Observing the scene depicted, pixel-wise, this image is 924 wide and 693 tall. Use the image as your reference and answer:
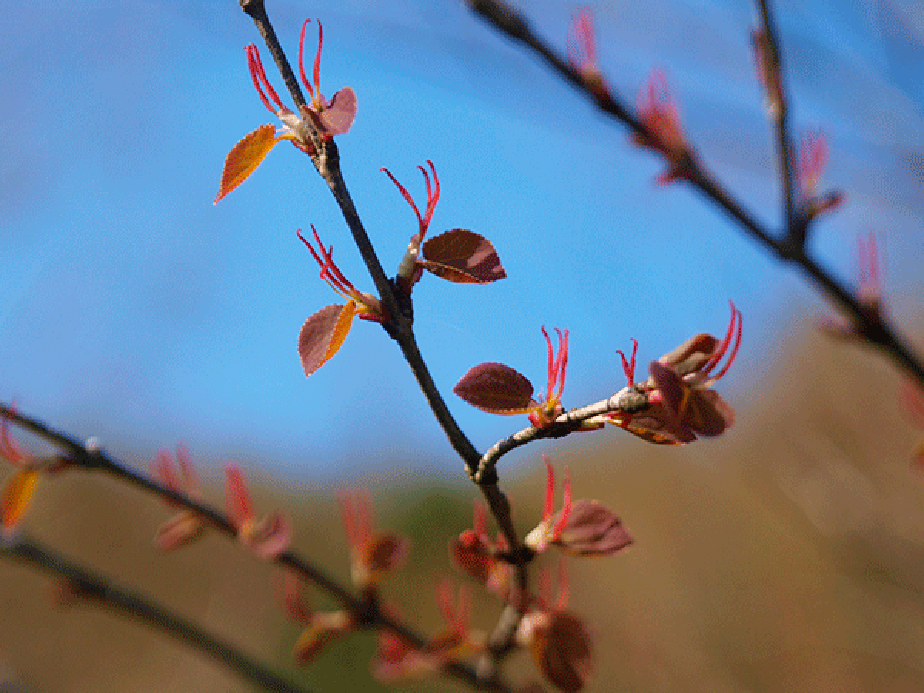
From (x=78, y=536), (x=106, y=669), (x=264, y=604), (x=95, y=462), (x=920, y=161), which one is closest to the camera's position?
(x=95, y=462)

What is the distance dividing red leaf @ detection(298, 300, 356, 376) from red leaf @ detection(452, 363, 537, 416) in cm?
7

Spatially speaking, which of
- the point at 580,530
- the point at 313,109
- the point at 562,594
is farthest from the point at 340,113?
the point at 562,594

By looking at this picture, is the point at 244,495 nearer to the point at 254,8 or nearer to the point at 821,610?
the point at 254,8

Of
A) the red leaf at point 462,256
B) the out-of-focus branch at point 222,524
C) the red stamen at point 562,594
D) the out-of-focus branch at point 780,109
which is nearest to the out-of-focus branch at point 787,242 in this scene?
the out-of-focus branch at point 780,109

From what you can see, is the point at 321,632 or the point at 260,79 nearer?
the point at 260,79

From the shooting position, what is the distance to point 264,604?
446 cm

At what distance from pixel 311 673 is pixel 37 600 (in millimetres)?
2898

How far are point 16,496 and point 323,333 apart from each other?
37 cm

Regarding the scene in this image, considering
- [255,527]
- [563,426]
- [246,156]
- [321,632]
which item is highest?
[246,156]

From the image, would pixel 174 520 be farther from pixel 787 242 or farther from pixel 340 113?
pixel 787 242

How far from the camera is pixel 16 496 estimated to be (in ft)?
1.69

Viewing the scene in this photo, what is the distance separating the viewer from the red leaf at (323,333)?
0.33 metres

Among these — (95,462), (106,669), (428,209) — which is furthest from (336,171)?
(106,669)

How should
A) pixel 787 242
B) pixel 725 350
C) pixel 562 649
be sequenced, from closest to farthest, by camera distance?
pixel 725 350 < pixel 562 649 < pixel 787 242
